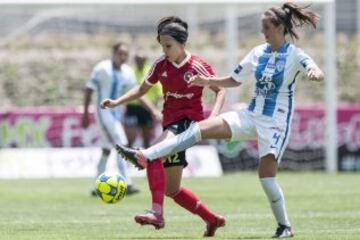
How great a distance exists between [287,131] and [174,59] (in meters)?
1.31

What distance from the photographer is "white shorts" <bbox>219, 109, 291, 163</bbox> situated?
33.2ft

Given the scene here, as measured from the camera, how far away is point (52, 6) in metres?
23.8

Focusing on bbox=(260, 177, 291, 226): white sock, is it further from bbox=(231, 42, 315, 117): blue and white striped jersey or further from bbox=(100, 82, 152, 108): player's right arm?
bbox=(100, 82, 152, 108): player's right arm

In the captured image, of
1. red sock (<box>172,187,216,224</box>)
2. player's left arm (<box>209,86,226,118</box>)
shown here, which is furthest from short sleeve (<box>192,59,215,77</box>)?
red sock (<box>172,187,216,224</box>)

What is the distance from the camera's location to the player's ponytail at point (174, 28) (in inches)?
412

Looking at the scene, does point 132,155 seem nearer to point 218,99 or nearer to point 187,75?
point 187,75

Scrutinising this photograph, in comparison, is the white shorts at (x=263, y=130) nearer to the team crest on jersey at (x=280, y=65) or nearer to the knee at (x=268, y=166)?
the knee at (x=268, y=166)

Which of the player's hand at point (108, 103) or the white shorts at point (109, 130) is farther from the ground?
the player's hand at point (108, 103)

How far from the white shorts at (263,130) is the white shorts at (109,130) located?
7.37 m

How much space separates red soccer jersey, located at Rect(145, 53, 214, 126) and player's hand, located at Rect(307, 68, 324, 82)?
4.41ft

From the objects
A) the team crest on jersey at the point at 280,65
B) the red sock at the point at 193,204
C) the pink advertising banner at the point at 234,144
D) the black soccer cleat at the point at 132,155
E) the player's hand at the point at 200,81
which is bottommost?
the pink advertising banner at the point at 234,144

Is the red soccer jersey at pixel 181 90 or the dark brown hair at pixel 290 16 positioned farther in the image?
the red soccer jersey at pixel 181 90

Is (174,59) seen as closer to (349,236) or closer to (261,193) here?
(349,236)

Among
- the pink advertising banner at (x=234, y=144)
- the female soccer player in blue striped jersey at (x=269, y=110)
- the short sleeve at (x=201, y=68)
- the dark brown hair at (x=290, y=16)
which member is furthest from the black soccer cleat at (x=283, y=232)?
the pink advertising banner at (x=234, y=144)
